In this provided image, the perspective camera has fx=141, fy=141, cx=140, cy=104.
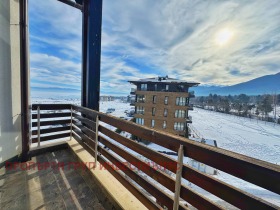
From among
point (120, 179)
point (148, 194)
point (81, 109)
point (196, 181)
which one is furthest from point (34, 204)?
point (196, 181)

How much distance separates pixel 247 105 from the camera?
3294cm

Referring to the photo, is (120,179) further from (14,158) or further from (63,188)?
(14,158)

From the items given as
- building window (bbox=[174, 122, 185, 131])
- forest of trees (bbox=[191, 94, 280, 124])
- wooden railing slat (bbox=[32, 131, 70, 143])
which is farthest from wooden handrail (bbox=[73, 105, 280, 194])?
forest of trees (bbox=[191, 94, 280, 124])

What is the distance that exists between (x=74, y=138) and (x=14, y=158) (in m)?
0.84

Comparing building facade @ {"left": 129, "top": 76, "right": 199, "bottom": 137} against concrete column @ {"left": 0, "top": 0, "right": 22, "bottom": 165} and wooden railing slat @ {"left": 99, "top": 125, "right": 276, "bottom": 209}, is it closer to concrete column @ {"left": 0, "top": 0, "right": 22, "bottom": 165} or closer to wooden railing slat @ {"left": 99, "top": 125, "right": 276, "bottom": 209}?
concrete column @ {"left": 0, "top": 0, "right": 22, "bottom": 165}

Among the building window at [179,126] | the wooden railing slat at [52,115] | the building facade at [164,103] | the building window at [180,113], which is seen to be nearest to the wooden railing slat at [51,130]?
the wooden railing slat at [52,115]

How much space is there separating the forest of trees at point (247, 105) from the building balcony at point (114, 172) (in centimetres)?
2621

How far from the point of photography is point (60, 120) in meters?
2.57

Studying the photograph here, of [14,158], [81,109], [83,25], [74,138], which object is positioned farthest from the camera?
[74,138]

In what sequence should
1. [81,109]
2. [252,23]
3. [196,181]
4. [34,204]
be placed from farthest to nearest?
[252,23] < [81,109] < [34,204] < [196,181]

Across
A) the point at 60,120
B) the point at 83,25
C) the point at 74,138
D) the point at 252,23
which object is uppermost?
the point at 252,23

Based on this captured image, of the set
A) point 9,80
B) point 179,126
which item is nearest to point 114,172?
point 9,80

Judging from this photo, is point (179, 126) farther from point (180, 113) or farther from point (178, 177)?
point (178, 177)

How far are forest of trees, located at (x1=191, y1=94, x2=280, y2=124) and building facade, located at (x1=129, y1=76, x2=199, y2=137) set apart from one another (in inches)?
473
